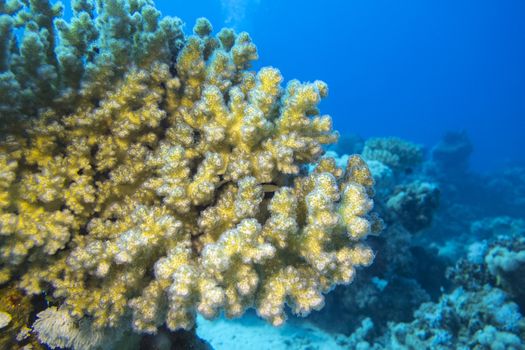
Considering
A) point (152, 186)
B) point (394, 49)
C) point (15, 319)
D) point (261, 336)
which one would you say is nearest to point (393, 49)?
point (394, 49)

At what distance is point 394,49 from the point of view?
173m

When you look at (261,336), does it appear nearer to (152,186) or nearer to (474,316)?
(474,316)

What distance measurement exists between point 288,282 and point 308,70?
550ft

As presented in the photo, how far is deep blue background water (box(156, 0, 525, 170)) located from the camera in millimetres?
131125

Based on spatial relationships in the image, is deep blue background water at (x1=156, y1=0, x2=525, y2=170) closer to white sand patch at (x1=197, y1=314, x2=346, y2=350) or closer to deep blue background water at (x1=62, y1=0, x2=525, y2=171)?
deep blue background water at (x1=62, y1=0, x2=525, y2=171)

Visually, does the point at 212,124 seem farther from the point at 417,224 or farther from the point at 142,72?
the point at 417,224

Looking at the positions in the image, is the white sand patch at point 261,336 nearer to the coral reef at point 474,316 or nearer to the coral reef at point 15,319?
the coral reef at point 474,316

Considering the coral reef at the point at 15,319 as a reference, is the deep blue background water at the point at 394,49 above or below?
above

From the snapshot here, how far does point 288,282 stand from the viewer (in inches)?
85.4

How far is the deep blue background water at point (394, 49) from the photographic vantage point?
131m

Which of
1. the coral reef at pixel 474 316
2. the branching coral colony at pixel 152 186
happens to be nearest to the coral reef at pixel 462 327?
the coral reef at pixel 474 316

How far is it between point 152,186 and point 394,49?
635 feet

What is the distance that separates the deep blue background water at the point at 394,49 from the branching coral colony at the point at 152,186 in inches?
4655

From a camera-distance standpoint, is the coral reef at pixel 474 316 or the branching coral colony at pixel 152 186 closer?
the branching coral colony at pixel 152 186
